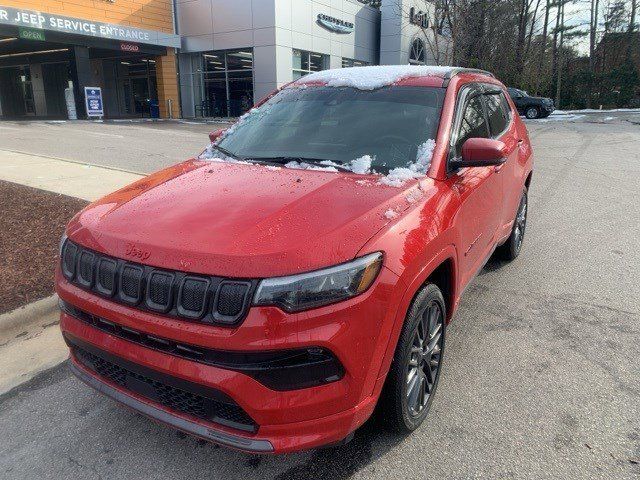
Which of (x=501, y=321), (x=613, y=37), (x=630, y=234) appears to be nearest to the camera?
(x=501, y=321)

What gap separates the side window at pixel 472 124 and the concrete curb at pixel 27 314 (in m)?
3.33

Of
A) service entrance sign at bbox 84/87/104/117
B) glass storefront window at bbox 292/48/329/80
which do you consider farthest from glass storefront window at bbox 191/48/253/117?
service entrance sign at bbox 84/87/104/117

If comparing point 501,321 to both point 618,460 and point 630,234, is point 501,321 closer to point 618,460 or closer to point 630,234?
point 618,460

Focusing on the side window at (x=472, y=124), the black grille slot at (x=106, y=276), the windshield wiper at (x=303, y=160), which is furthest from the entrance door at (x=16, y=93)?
the black grille slot at (x=106, y=276)

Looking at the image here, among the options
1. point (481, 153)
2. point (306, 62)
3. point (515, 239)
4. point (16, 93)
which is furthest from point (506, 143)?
point (16, 93)

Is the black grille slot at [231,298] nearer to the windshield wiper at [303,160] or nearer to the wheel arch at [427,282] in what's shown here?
the wheel arch at [427,282]

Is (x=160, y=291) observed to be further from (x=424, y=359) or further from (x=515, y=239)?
(x=515, y=239)

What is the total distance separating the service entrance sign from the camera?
25934mm

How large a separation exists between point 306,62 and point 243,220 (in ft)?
97.3

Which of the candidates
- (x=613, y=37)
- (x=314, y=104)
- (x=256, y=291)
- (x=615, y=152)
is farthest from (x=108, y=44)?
(x=613, y=37)

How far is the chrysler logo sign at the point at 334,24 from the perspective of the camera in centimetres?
3002

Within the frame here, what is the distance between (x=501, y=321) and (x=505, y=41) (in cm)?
3980

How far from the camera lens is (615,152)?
46.5ft

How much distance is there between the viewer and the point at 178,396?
2.09 meters
